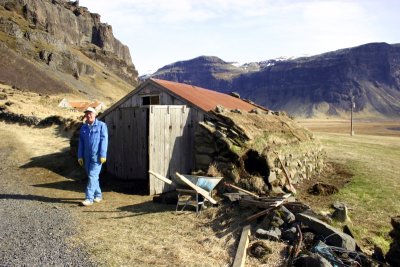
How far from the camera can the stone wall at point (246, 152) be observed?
11.9 metres

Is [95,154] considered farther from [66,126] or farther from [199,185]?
[66,126]

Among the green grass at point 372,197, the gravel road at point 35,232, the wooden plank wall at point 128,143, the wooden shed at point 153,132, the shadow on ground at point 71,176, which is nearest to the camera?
the gravel road at point 35,232

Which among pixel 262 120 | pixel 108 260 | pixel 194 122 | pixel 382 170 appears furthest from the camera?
pixel 382 170

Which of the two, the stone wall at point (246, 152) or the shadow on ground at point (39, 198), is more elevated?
the stone wall at point (246, 152)

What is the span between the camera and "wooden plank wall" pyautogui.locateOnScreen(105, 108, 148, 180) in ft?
46.0

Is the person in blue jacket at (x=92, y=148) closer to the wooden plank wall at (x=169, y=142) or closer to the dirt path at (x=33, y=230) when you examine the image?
the dirt path at (x=33, y=230)

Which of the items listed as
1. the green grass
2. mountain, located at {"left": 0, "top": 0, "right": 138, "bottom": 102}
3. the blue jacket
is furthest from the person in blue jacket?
mountain, located at {"left": 0, "top": 0, "right": 138, "bottom": 102}

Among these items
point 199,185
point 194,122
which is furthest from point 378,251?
point 194,122

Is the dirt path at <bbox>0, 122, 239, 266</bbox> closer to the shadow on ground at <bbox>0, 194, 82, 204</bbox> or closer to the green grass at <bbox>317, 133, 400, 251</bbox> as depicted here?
the shadow on ground at <bbox>0, 194, 82, 204</bbox>

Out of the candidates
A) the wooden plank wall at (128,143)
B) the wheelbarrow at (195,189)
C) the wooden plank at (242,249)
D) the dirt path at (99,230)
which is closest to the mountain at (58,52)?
the wooden plank wall at (128,143)

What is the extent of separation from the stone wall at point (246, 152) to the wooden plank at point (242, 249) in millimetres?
2942

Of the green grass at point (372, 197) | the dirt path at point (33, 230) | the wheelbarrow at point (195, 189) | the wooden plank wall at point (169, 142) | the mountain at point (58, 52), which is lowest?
the green grass at point (372, 197)

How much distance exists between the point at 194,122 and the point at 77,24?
157802 mm

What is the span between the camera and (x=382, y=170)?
18.6m
